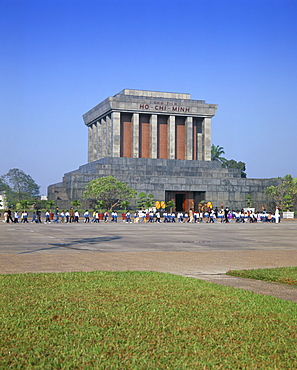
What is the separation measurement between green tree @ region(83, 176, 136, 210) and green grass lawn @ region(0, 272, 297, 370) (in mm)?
57279

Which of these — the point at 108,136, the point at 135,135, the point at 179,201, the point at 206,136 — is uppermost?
the point at 206,136

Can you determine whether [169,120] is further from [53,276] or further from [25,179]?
[53,276]

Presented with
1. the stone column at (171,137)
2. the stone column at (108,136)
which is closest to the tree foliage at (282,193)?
the stone column at (171,137)

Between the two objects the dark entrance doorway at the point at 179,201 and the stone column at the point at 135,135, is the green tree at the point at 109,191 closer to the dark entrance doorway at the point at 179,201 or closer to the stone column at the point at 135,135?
the dark entrance doorway at the point at 179,201

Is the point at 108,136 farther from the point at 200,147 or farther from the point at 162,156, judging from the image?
the point at 200,147

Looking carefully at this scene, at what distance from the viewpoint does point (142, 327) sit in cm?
632

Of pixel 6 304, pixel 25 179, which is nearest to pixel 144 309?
pixel 6 304

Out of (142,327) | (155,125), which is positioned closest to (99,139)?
(155,125)

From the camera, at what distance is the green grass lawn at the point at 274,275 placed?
1081cm

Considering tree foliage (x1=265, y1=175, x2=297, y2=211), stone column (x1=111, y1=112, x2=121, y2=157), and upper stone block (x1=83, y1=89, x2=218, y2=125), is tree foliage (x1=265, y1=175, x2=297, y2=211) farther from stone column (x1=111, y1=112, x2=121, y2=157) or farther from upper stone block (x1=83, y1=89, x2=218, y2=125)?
stone column (x1=111, y1=112, x2=121, y2=157)

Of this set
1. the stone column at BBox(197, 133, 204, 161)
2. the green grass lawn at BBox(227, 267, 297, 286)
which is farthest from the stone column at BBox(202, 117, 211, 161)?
the green grass lawn at BBox(227, 267, 297, 286)

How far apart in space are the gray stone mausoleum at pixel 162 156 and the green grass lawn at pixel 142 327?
6308cm

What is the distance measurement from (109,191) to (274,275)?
57.8 m

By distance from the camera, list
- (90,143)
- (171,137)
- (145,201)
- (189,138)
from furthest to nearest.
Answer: (90,143), (189,138), (171,137), (145,201)
